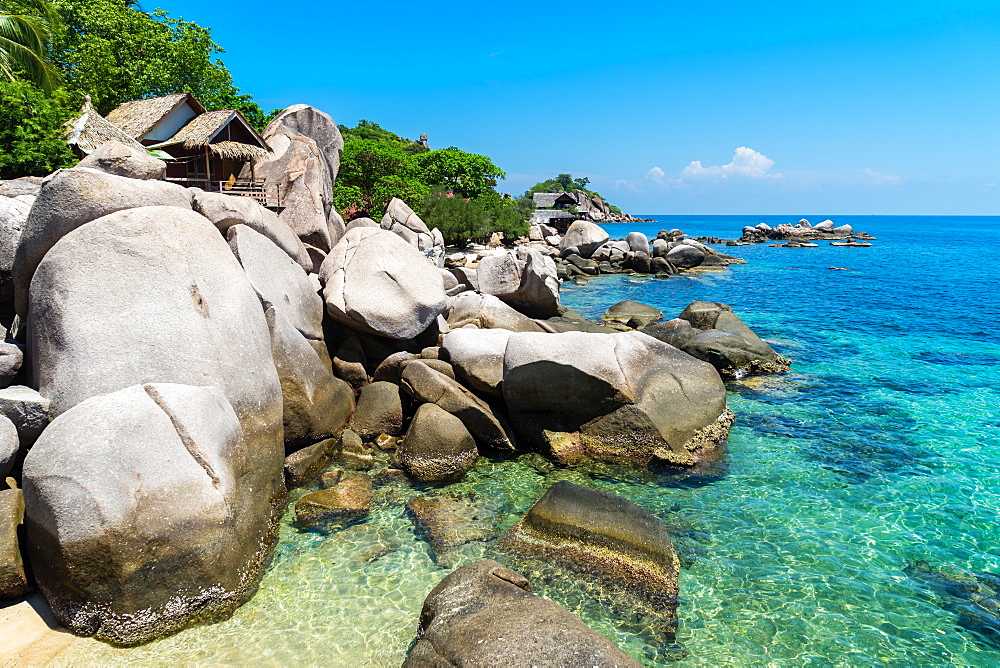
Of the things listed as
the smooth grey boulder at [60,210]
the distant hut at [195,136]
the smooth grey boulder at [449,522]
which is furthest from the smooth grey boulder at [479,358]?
the distant hut at [195,136]

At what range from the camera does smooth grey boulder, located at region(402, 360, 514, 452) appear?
35.2 ft

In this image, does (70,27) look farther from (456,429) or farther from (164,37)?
(456,429)

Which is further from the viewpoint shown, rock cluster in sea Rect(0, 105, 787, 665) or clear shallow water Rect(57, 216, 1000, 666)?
clear shallow water Rect(57, 216, 1000, 666)

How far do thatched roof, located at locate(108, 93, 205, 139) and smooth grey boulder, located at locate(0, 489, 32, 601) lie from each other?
64.1ft

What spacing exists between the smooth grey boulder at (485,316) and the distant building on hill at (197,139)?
7.83 m

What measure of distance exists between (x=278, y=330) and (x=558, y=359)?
4.98 m

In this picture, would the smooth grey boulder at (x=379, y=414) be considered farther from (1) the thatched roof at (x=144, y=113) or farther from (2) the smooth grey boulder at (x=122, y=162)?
(1) the thatched roof at (x=144, y=113)

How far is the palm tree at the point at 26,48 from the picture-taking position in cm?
2180

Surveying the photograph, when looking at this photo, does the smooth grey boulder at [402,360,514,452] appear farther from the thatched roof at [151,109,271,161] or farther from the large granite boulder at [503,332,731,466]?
the thatched roof at [151,109,271,161]

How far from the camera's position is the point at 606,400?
1079cm

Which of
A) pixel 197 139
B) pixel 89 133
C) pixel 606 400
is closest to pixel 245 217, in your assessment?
pixel 606 400

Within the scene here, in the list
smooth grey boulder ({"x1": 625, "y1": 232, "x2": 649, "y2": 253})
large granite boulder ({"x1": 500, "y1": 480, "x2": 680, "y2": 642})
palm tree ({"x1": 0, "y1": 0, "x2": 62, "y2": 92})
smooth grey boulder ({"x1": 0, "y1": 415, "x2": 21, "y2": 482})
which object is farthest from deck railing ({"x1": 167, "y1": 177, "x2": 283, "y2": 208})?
smooth grey boulder ({"x1": 625, "y1": 232, "x2": 649, "y2": 253})

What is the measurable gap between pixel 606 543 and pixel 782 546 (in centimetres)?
282

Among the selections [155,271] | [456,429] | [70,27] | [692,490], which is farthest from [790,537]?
[70,27]
